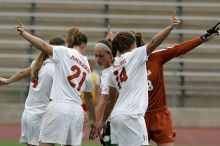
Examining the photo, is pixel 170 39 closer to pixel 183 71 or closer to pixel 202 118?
pixel 183 71

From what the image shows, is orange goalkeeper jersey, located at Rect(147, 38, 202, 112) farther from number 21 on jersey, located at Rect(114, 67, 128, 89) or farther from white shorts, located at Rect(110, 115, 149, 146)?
white shorts, located at Rect(110, 115, 149, 146)

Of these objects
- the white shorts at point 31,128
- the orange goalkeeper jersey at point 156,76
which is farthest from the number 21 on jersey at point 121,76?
the white shorts at point 31,128

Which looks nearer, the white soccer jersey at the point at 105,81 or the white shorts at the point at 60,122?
the white shorts at the point at 60,122

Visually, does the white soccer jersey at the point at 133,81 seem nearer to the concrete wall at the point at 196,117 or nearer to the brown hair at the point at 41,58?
the brown hair at the point at 41,58

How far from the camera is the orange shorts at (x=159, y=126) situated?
8.78 m

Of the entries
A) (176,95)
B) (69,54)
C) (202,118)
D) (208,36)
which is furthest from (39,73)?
(176,95)

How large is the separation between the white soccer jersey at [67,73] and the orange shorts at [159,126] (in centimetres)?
112

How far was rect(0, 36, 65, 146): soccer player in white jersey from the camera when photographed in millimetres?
9031

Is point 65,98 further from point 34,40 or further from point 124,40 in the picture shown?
point 124,40

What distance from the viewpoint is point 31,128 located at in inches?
370

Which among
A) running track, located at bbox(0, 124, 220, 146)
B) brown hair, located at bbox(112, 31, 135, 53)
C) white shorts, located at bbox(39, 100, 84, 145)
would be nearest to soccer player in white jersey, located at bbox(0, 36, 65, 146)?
white shorts, located at bbox(39, 100, 84, 145)

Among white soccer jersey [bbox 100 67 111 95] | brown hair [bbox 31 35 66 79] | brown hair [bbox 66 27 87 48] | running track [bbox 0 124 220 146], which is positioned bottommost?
running track [bbox 0 124 220 146]

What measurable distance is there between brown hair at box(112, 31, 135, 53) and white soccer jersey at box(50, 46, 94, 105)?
1.54ft

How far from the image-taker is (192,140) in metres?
15.6
